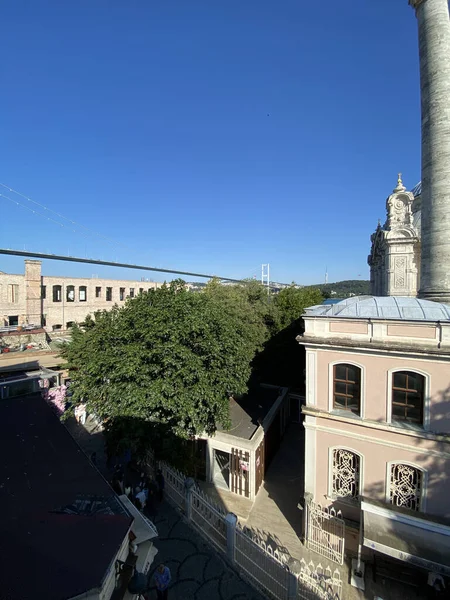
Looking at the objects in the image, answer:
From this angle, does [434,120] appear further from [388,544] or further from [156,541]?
[156,541]

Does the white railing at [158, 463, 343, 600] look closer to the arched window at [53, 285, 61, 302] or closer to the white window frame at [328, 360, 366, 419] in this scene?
the white window frame at [328, 360, 366, 419]

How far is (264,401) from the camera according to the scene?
15242 millimetres

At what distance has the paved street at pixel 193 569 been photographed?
6.14 m

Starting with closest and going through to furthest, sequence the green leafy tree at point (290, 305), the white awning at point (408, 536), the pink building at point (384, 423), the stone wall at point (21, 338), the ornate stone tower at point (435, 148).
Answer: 1. the white awning at point (408, 536)
2. the pink building at point (384, 423)
3. the ornate stone tower at point (435, 148)
4. the stone wall at point (21, 338)
5. the green leafy tree at point (290, 305)

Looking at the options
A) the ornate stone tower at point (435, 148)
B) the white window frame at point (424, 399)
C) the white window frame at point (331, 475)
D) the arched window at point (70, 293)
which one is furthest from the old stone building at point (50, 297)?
the white window frame at point (424, 399)

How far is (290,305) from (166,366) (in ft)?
44.8

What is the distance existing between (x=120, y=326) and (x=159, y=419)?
136 inches

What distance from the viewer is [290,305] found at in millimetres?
21297

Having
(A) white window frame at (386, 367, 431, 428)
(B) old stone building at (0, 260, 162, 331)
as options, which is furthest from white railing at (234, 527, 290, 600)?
(B) old stone building at (0, 260, 162, 331)

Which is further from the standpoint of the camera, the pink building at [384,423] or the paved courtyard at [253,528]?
the pink building at [384,423]

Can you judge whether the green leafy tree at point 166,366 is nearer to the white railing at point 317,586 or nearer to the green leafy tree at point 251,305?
the white railing at point 317,586

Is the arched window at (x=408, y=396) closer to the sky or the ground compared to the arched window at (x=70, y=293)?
closer to the ground

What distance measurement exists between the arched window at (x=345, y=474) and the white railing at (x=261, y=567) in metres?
A: 3.30

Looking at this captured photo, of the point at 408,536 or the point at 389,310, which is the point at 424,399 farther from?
the point at 408,536
